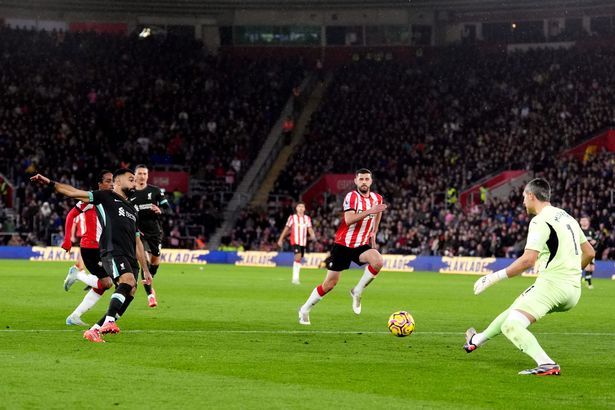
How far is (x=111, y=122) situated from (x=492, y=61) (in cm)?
2046

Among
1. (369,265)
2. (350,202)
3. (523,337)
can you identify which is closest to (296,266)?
A: (369,265)

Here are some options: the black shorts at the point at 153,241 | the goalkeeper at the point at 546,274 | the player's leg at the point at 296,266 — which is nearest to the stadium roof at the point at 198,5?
the player's leg at the point at 296,266

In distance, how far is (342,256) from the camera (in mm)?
18219

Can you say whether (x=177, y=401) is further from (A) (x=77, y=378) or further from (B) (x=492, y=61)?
(B) (x=492, y=61)

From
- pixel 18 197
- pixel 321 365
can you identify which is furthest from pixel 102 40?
pixel 321 365

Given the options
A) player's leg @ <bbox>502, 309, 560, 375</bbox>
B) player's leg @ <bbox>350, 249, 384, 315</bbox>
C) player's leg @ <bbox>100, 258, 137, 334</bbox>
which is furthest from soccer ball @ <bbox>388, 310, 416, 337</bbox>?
player's leg @ <bbox>502, 309, 560, 375</bbox>

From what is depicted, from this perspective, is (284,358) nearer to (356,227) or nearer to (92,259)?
(356,227)

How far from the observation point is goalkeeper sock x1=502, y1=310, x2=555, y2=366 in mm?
11570

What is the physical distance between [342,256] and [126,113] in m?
40.3

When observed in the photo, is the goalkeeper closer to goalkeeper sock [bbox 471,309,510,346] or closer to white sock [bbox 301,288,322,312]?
goalkeeper sock [bbox 471,309,510,346]

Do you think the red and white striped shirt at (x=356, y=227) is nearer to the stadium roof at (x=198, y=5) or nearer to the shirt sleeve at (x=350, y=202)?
the shirt sleeve at (x=350, y=202)

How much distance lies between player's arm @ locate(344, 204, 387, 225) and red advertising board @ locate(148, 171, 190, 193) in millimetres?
36537

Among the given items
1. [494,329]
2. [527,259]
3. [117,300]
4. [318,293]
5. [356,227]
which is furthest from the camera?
[356,227]

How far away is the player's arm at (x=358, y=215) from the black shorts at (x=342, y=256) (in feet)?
1.72
